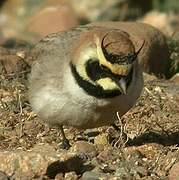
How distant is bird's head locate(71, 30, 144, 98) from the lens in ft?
19.6

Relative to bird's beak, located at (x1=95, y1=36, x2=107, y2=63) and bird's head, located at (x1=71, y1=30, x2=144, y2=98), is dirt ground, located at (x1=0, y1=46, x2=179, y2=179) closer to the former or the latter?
bird's head, located at (x1=71, y1=30, x2=144, y2=98)

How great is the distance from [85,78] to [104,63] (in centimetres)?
39

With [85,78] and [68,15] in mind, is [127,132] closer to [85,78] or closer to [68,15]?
[85,78]

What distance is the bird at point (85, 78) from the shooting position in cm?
604

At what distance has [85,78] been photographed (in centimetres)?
633

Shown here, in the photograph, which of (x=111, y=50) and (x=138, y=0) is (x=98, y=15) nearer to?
(x=138, y=0)

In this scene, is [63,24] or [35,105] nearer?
[35,105]

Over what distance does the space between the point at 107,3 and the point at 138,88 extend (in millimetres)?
13542

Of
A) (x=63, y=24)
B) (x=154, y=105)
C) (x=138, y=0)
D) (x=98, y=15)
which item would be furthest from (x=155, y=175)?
(x=98, y=15)

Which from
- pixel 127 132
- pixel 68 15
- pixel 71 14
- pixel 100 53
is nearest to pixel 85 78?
pixel 100 53

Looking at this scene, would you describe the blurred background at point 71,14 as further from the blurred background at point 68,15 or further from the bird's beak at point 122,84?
the bird's beak at point 122,84

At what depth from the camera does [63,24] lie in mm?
16875

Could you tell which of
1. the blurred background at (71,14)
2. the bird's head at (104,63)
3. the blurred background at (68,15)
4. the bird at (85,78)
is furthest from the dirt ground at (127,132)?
the blurred background at (71,14)

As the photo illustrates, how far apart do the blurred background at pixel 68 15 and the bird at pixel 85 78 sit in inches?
244
